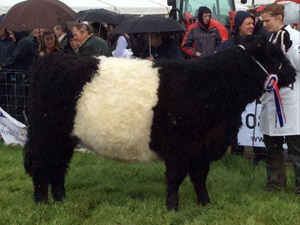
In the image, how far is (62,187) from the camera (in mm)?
6441

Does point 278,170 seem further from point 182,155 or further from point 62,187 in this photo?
point 62,187

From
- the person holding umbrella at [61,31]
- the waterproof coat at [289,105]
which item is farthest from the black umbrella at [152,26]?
the waterproof coat at [289,105]

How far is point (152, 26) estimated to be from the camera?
28.1ft

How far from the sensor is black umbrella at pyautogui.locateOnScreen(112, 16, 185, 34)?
8.46 metres

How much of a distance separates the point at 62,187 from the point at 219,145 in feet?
6.11

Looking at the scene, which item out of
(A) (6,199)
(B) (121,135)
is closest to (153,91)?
(B) (121,135)

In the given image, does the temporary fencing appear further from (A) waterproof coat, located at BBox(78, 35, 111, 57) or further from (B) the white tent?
(B) the white tent

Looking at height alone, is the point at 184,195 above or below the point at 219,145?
below

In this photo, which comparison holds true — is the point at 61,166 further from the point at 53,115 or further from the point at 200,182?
the point at 200,182

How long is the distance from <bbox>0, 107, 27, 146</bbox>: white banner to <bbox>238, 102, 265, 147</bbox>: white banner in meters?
3.77

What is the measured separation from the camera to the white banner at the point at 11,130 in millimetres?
9789

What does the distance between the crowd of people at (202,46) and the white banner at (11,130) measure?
964mm

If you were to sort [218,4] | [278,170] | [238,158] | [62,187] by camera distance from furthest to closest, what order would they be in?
[218,4], [238,158], [278,170], [62,187]

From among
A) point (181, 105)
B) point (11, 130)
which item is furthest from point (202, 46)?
point (181, 105)
